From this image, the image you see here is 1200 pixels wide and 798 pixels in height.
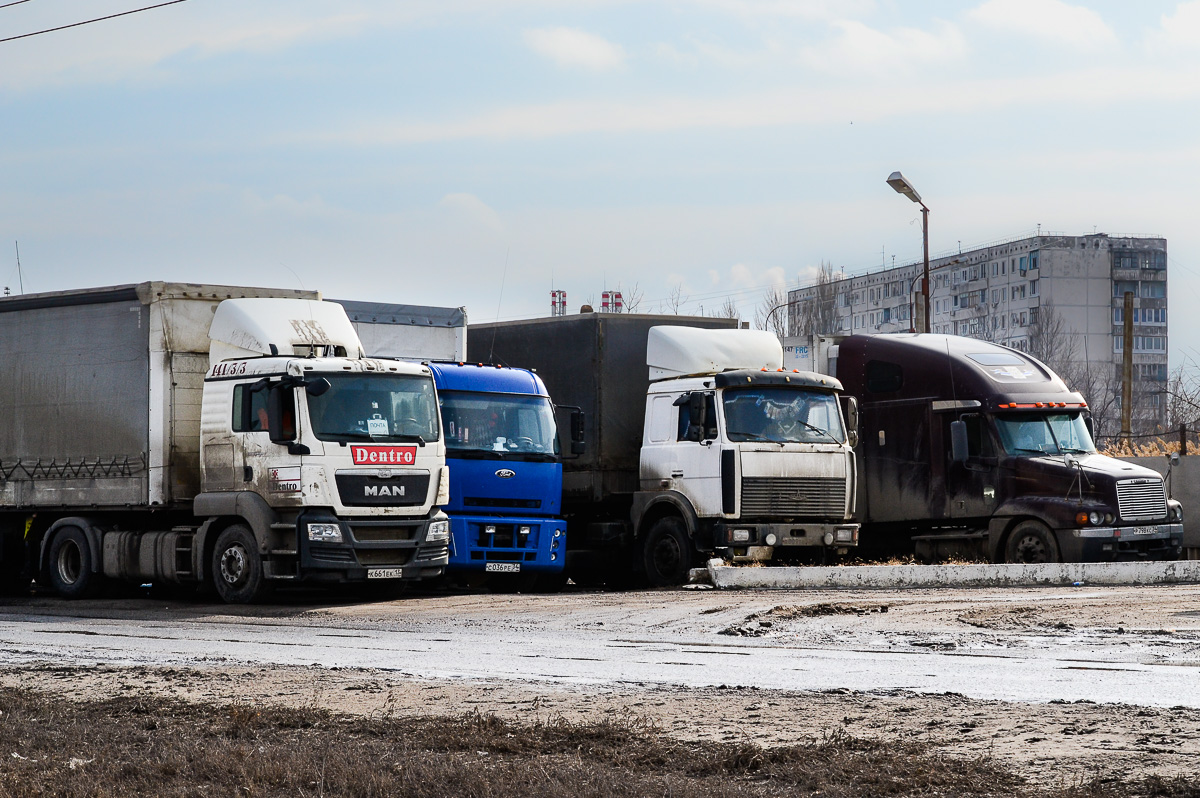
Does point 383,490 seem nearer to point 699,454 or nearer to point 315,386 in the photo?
point 315,386

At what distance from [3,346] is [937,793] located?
55.8ft

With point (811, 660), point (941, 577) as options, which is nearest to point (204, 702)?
point (811, 660)

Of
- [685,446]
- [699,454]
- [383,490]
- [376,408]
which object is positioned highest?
[376,408]

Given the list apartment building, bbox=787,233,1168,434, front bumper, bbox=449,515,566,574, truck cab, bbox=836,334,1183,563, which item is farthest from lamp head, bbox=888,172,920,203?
apartment building, bbox=787,233,1168,434

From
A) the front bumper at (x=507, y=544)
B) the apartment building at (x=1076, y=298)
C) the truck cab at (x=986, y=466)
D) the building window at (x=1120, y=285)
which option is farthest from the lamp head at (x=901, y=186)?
the building window at (x=1120, y=285)

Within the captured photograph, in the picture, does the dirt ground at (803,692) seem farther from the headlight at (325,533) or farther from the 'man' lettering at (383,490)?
the 'man' lettering at (383,490)

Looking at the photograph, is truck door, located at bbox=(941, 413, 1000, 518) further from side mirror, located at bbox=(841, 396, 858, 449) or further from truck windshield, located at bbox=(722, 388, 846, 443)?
truck windshield, located at bbox=(722, 388, 846, 443)

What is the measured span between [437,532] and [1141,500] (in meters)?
9.82

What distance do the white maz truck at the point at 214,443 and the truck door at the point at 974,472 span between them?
25.0 ft

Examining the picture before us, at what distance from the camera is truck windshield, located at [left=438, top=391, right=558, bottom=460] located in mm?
19734

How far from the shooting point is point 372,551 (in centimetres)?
1783

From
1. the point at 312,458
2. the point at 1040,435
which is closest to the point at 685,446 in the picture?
the point at 1040,435

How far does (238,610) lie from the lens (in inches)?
687

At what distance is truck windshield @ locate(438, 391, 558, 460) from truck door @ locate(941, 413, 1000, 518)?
581cm
